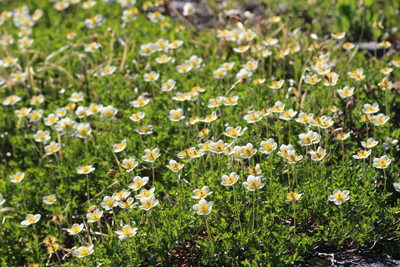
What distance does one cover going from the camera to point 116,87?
4.03 metres

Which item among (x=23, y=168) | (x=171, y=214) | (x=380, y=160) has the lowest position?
(x=23, y=168)

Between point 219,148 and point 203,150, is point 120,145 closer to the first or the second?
point 203,150

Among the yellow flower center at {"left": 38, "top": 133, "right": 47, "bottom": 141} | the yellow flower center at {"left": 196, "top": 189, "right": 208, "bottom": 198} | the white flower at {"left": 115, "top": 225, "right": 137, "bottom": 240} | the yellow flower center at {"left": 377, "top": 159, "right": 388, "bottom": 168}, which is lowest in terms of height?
the yellow flower center at {"left": 38, "top": 133, "right": 47, "bottom": 141}

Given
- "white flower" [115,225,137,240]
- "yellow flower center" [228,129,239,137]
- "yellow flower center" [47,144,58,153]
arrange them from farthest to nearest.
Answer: "yellow flower center" [47,144,58,153] < "yellow flower center" [228,129,239,137] < "white flower" [115,225,137,240]

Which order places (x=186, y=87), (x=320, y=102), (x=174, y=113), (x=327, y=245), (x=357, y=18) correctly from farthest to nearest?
(x=357, y=18)
(x=186, y=87)
(x=320, y=102)
(x=174, y=113)
(x=327, y=245)

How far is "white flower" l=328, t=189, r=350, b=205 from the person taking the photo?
2453mm

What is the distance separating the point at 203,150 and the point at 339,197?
A: 0.84 meters

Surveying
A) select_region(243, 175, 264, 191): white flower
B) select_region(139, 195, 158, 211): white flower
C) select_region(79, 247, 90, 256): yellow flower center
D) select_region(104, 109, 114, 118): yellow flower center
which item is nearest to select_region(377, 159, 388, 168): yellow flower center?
select_region(243, 175, 264, 191): white flower

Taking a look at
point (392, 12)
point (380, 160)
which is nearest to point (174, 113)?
point (380, 160)

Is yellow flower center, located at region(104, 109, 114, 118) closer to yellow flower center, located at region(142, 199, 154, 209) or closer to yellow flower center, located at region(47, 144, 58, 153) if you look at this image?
yellow flower center, located at region(47, 144, 58, 153)

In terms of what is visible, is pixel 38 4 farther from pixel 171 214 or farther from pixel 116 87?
pixel 171 214

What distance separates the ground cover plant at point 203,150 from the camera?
8.41ft

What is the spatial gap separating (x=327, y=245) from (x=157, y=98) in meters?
1.85

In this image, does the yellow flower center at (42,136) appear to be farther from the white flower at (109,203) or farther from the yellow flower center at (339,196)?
the yellow flower center at (339,196)
